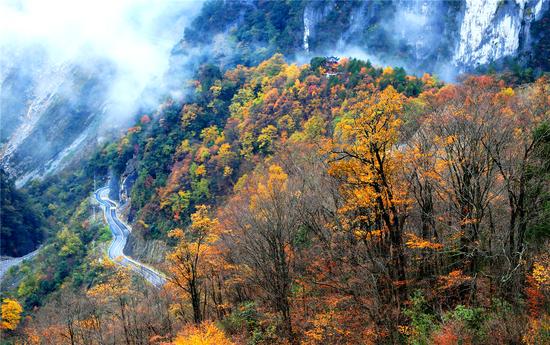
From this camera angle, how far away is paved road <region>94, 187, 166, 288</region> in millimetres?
56156

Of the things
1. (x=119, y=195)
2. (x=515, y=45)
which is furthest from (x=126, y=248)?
(x=515, y=45)

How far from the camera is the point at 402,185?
62.2 feet

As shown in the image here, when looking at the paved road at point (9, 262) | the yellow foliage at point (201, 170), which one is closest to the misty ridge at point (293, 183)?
the yellow foliage at point (201, 170)

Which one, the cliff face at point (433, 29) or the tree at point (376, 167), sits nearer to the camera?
the tree at point (376, 167)

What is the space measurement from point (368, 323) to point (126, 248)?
205 ft

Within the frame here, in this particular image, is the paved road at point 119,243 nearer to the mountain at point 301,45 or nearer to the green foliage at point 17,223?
the green foliage at point 17,223

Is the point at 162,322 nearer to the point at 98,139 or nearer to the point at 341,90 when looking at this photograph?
the point at 341,90

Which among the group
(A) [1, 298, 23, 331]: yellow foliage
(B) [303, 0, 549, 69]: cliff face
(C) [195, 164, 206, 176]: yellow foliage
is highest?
(B) [303, 0, 549, 69]: cliff face

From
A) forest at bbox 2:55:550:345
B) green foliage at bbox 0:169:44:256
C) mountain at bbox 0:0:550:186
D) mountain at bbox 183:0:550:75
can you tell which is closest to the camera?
forest at bbox 2:55:550:345

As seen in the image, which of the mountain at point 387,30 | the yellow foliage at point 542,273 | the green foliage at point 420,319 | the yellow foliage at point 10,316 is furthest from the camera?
the mountain at point 387,30

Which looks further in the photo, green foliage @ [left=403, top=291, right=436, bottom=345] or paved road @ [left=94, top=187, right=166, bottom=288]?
paved road @ [left=94, top=187, right=166, bottom=288]

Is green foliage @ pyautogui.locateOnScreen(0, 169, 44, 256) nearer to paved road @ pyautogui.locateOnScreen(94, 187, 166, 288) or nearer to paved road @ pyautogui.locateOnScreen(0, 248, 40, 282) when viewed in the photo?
paved road @ pyautogui.locateOnScreen(0, 248, 40, 282)

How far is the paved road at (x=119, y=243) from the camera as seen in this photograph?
56156mm

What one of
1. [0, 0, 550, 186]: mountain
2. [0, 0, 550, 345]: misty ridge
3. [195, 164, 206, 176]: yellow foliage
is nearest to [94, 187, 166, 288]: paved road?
[0, 0, 550, 345]: misty ridge
